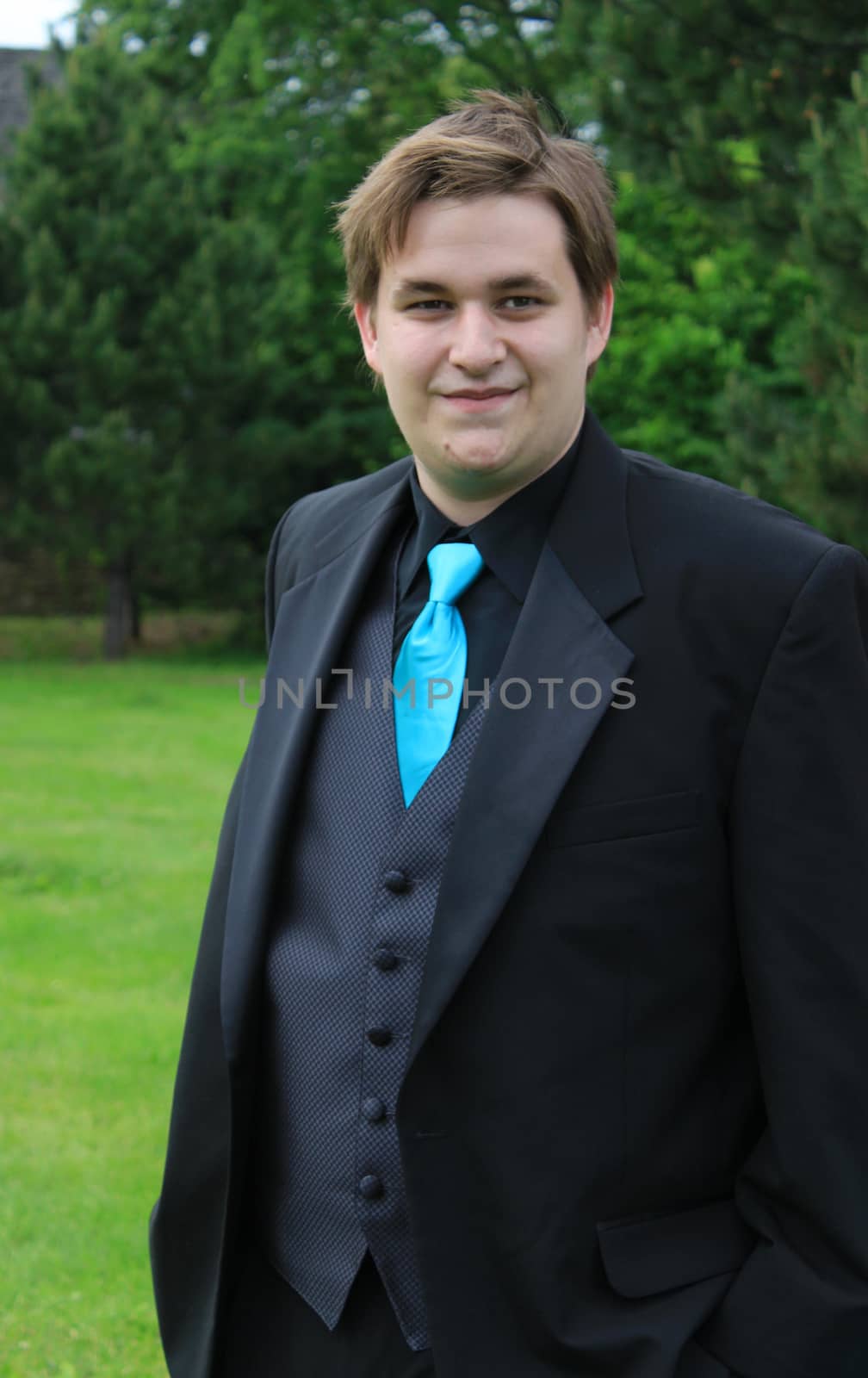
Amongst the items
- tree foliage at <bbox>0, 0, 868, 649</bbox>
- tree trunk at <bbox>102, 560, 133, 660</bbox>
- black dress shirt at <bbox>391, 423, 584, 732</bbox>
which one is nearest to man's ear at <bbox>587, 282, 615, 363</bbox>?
black dress shirt at <bbox>391, 423, 584, 732</bbox>

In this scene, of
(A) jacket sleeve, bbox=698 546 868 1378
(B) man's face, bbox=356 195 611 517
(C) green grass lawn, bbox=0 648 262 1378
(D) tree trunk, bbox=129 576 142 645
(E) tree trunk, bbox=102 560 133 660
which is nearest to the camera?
(A) jacket sleeve, bbox=698 546 868 1378

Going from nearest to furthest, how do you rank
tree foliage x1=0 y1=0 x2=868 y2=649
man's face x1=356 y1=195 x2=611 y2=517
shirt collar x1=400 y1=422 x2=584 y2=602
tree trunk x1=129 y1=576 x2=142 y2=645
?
man's face x1=356 y1=195 x2=611 y2=517, shirt collar x1=400 y1=422 x2=584 y2=602, tree foliage x1=0 y1=0 x2=868 y2=649, tree trunk x1=129 y1=576 x2=142 y2=645

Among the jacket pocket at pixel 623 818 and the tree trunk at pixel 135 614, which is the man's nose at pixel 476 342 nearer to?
the jacket pocket at pixel 623 818

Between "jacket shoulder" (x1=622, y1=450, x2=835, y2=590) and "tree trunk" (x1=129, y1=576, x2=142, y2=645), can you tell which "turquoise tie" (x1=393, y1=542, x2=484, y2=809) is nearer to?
"jacket shoulder" (x1=622, y1=450, x2=835, y2=590)

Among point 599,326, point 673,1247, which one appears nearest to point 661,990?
point 673,1247

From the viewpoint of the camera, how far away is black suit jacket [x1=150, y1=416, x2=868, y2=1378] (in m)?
1.66

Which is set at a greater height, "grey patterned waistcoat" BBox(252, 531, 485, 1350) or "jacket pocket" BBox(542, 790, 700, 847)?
"jacket pocket" BBox(542, 790, 700, 847)

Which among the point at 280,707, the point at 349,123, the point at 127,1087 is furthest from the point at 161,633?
the point at 280,707

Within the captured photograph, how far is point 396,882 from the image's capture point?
1806 millimetres

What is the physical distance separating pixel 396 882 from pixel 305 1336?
2.00ft

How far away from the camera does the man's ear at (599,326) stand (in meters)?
1.90

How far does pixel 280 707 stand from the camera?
2.03 metres

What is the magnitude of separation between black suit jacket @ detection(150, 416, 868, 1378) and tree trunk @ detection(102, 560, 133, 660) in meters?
18.4

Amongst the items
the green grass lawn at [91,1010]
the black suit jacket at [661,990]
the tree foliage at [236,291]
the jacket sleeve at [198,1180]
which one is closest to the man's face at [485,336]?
the black suit jacket at [661,990]
